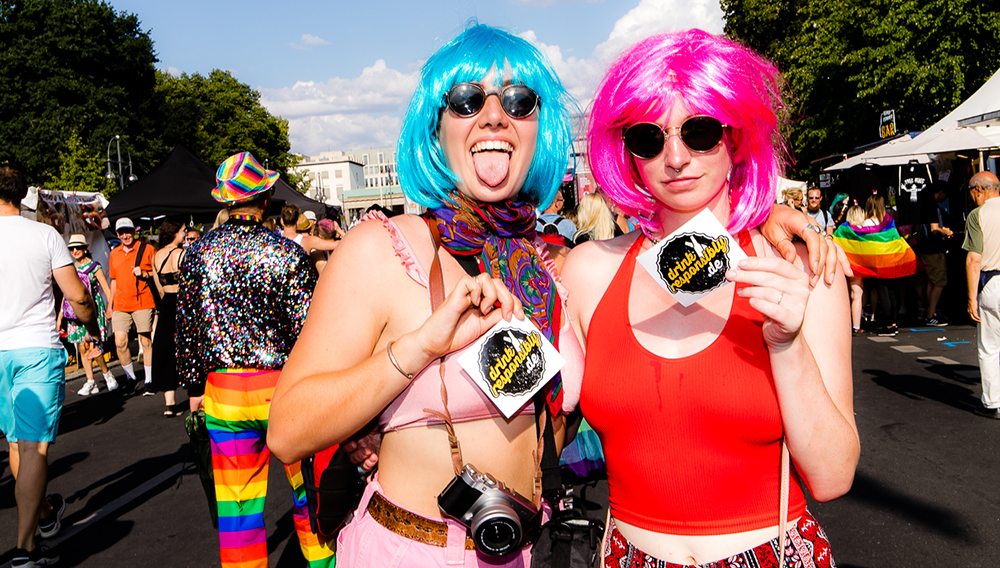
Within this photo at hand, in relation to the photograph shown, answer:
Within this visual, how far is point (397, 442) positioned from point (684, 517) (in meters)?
0.74

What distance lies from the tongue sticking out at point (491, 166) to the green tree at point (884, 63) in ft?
39.3

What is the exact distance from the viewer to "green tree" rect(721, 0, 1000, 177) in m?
16.1

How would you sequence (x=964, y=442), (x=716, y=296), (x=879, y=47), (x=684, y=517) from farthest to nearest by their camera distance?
(x=879, y=47)
(x=964, y=442)
(x=716, y=296)
(x=684, y=517)

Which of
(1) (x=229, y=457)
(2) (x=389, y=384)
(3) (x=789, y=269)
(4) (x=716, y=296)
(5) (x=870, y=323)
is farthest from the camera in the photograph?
(5) (x=870, y=323)

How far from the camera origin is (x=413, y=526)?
1.60 metres

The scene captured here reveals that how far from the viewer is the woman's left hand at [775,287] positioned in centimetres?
126

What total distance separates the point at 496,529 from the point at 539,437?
0.86 feet

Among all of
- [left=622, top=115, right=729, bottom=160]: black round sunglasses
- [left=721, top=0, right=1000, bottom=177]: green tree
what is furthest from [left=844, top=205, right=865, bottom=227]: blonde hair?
[left=622, top=115, right=729, bottom=160]: black round sunglasses

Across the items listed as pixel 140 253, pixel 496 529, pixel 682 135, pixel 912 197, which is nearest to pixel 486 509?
pixel 496 529

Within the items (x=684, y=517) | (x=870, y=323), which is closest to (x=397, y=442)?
(x=684, y=517)

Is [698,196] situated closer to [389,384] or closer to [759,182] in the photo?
[759,182]

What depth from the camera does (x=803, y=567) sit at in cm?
150

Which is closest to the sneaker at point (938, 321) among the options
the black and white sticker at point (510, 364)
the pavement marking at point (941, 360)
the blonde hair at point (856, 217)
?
the blonde hair at point (856, 217)

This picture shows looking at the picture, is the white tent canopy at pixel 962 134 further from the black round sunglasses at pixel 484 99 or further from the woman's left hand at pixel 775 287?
the woman's left hand at pixel 775 287
